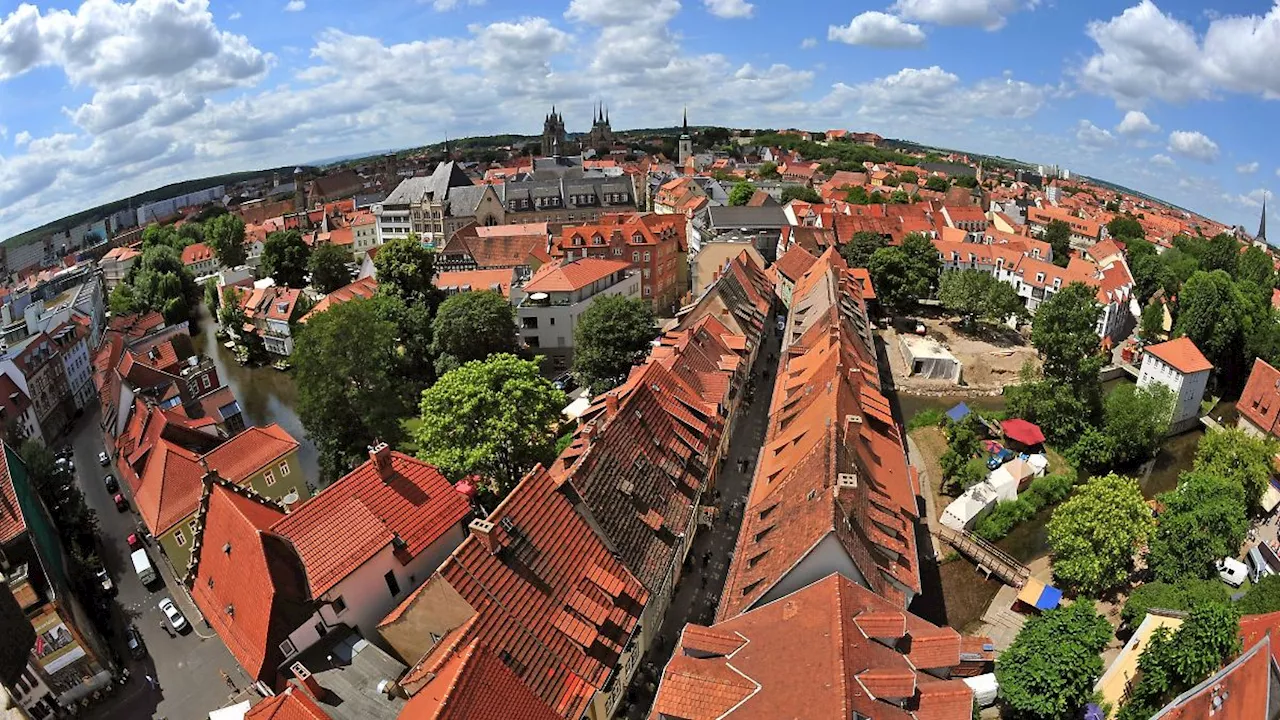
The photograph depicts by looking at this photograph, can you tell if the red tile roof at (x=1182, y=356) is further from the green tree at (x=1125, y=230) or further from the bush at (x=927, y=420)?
the green tree at (x=1125, y=230)

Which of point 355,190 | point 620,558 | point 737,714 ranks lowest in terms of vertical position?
point 737,714

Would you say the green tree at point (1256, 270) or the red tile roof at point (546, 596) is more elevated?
the green tree at point (1256, 270)

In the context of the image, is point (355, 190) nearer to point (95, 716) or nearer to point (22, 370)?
point (22, 370)

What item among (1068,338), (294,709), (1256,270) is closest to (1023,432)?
(1068,338)

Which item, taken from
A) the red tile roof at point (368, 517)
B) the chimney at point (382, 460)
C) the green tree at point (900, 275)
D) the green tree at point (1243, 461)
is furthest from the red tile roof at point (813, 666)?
the green tree at point (900, 275)

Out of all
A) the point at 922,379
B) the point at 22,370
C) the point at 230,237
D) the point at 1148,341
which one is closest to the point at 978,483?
the point at 922,379
